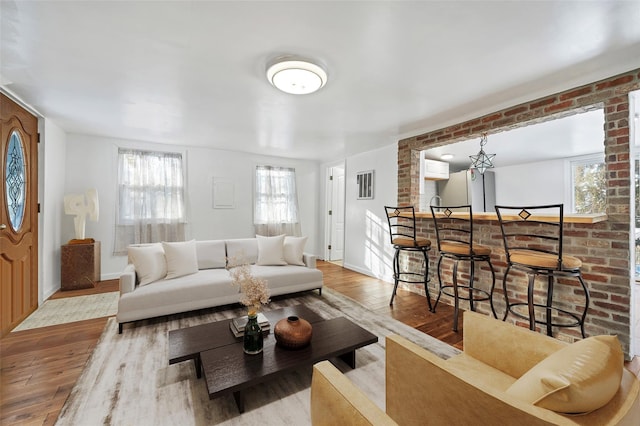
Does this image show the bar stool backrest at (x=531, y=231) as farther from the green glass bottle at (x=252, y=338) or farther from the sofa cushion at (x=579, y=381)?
the green glass bottle at (x=252, y=338)

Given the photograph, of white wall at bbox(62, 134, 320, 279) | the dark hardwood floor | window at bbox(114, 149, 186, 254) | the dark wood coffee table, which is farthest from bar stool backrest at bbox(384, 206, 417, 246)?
window at bbox(114, 149, 186, 254)

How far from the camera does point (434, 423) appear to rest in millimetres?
984

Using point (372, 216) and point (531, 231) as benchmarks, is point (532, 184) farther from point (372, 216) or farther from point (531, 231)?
point (531, 231)

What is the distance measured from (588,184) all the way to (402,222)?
3724 millimetres

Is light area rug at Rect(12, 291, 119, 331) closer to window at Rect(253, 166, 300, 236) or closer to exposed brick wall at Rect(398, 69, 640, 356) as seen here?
window at Rect(253, 166, 300, 236)

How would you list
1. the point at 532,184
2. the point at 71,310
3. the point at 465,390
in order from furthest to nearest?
the point at 532,184
the point at 71,310
the point at 465,390

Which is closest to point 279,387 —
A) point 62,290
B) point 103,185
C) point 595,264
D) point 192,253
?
point 192,253

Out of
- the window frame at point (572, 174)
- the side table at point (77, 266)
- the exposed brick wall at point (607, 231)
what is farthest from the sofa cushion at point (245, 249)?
A: the window frame at point (572, 174)

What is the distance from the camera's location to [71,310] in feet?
9.94

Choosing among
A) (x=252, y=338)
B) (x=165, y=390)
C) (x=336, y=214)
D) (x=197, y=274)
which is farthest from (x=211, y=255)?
(x=336, y=214)

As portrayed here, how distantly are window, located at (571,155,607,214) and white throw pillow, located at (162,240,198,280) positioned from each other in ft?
21.5

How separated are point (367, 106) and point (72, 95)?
3.07m

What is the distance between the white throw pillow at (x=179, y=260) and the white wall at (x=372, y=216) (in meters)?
2.86

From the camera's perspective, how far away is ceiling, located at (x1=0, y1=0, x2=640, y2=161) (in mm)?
1558
